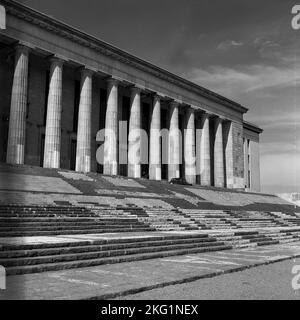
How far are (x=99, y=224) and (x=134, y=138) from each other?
21.7 m

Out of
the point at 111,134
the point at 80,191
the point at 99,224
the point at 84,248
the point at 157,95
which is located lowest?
the point at 84,248

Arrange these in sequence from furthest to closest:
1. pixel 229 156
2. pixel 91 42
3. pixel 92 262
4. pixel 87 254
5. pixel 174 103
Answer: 1. pixel 229 156
2. pixel 174 103
3. pixel 91 42
4. pixel 87 254
5. pixel 92 262

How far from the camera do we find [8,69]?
3077 centimetres

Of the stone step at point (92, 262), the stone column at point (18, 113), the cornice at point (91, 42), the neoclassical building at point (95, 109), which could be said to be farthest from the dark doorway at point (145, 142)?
the stone step at point (92, 262)

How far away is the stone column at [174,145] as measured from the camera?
1597 inches

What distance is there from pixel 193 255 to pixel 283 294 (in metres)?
5.49

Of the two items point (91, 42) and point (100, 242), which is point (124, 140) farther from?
point (100, 242)

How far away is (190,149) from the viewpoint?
43781 mm

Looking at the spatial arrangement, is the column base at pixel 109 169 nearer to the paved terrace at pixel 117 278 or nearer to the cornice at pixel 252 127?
the paved terrace at pixel 117 278

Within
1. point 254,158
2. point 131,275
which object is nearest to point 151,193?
point 131,275

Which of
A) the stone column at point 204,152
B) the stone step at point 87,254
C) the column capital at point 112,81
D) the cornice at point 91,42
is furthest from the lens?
the stone column at point 204,152

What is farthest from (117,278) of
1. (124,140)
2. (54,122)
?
(124,140)

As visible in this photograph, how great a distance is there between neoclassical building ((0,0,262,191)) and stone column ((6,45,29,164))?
7cm

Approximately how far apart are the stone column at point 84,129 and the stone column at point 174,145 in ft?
37.6
